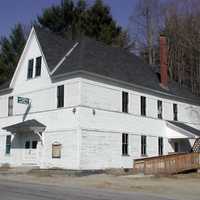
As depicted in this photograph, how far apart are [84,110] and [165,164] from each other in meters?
6.89

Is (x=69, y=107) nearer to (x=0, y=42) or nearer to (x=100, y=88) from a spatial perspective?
(x=100, y=88)

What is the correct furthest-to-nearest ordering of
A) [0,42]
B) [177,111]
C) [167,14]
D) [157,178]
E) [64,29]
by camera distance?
[0,42] → [64,29] → [167,14] → [177,111] → [157,178]

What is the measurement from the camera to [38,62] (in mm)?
32844

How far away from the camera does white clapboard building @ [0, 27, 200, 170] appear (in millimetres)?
28594

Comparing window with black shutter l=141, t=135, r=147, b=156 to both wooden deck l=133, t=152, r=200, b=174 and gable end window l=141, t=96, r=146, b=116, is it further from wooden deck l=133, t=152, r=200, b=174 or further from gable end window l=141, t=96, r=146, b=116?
wooden deck l=133, t=152, r=200, b=174

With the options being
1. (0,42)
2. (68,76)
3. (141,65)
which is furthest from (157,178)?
(0,42)

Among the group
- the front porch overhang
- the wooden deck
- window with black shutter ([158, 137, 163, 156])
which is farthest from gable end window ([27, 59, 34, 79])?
window with black shutter ([158, 137, 163, 156])

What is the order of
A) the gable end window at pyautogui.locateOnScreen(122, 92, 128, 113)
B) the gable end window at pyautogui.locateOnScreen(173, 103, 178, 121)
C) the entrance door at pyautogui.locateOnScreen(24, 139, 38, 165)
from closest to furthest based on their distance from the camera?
the entrance door at pyautogui.locateOnScreen(24, 139, 38, 165), the gable end window at pyautogui.locateOnScreen(122, 92, 128, 113), the gable end window at pyautogui.locateOnScreen(173, 103, 178, 121)

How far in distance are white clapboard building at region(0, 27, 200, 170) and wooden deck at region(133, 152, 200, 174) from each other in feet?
9.96

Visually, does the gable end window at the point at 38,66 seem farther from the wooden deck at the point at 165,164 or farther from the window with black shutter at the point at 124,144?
the wooden deck at the point at 165,164

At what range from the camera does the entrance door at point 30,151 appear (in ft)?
103

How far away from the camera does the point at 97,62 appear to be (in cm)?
3172

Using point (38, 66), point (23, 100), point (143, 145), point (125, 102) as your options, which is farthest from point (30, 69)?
point (143, 145)

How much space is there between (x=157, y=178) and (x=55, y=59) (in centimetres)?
1324
